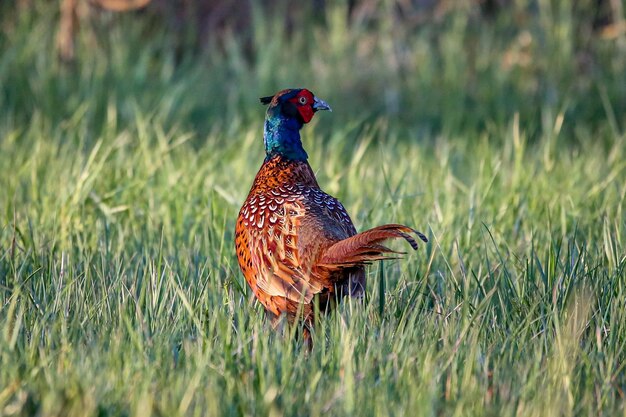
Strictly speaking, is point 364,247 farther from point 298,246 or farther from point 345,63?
point 345,63

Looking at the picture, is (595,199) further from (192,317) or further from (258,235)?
(192,317)

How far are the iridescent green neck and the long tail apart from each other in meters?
0.75

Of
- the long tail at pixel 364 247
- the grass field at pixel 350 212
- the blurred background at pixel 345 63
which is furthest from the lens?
the blurred background at pixel 345 63

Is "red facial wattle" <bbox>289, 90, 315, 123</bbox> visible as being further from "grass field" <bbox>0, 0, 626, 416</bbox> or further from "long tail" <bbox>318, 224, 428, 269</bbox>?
"long tail" <bbox>318, 224, 428, 269</bbox>

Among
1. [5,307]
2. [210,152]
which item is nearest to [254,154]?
[210,152]

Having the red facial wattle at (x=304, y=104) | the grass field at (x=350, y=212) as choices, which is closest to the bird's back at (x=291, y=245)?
the grass field at (x=350, y=212)

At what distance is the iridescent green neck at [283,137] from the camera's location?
3.74 metres

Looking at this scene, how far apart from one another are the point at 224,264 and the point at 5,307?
0.92 meters

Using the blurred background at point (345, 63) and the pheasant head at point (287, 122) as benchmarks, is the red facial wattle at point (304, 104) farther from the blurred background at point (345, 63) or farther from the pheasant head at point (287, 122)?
the blurred background at point (345, 63)

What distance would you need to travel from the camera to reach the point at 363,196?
4.67 m

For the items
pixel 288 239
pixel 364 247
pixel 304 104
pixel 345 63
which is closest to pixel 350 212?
pixel 304 104

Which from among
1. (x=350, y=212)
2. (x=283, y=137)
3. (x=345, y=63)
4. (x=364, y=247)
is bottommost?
(x=350, y=212)

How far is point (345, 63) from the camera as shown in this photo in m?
7.46

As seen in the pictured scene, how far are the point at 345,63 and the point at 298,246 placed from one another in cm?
443
